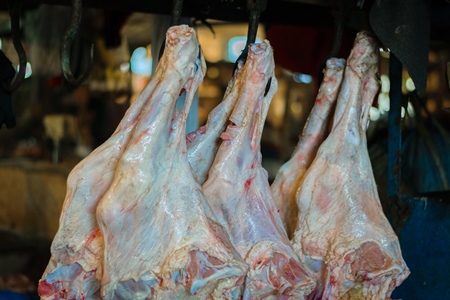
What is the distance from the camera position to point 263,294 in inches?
93.9

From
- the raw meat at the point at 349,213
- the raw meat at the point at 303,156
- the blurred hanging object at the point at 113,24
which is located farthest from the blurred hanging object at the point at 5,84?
the blurred hanging object at the point at 113,24

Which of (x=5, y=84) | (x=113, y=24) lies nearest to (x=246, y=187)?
(x=5, y=84)

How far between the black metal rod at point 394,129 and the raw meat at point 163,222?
46.9 inches

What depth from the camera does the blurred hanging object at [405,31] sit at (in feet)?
8.29

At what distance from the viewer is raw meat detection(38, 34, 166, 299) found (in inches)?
89.4

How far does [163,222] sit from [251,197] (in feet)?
1.25

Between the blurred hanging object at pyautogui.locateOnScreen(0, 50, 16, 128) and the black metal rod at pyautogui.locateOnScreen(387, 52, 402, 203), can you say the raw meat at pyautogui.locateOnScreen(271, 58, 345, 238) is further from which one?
the blurred hanging object at pyautogui.locateOnScreen(0, 50, 16, 128)

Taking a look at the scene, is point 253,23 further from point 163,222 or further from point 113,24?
point 113,24

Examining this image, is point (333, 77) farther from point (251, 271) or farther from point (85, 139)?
point (85, 139)

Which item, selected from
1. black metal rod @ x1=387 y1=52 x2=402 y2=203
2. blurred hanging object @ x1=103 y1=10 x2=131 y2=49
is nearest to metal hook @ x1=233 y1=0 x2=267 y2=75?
black metal rod @ x1=387 y1=52 x2=402 y2=203

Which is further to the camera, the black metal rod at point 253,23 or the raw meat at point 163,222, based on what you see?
the black metal rod at point 253,23

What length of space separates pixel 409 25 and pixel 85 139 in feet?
26.2

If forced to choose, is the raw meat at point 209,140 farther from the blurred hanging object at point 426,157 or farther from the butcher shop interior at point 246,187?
the blurred hanging object at point 426,157

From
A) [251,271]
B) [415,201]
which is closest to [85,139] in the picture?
[415,201]
